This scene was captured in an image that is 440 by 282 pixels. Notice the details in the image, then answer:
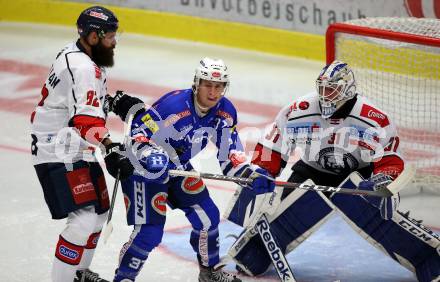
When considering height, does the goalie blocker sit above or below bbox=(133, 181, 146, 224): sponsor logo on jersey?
below

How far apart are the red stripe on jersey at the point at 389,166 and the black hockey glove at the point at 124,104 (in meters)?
1.30

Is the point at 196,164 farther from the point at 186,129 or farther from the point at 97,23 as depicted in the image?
the point at 97,23

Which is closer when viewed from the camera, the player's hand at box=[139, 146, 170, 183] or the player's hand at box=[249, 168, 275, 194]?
the player's hand at box=[139, 146, 170, 183]

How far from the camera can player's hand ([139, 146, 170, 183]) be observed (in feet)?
15.7

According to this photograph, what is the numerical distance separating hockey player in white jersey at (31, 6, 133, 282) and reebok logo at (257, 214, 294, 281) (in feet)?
3.07

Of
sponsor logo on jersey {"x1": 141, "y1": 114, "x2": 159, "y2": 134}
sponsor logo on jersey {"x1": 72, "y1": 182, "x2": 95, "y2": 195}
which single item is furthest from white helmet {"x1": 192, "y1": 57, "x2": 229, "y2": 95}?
sponsor logo on jersey {"x1": 72, "y1": 182, "x2": 95, "y2": 195}

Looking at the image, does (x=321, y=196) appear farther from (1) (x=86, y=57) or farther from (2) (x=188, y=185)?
(1) (x=86, y=57)

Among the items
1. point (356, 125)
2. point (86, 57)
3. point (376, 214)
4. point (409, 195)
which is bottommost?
point (409, 195)

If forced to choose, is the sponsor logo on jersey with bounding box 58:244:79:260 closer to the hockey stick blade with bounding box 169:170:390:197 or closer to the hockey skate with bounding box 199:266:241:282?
the hockey stick blade with bounding box 169:170:390:197

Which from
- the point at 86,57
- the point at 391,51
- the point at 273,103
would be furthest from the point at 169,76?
the point at 86,57

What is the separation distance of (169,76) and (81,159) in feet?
16.1

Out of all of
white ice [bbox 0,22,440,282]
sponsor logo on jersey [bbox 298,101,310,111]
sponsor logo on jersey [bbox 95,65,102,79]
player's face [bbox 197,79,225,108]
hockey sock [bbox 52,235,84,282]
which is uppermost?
sponsor logo on jersey [bbox 95,65,102,79]

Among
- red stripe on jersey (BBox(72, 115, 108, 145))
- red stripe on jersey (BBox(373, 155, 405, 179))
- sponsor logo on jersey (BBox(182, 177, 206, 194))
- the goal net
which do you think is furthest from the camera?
the goal net

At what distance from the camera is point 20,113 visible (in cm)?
877
